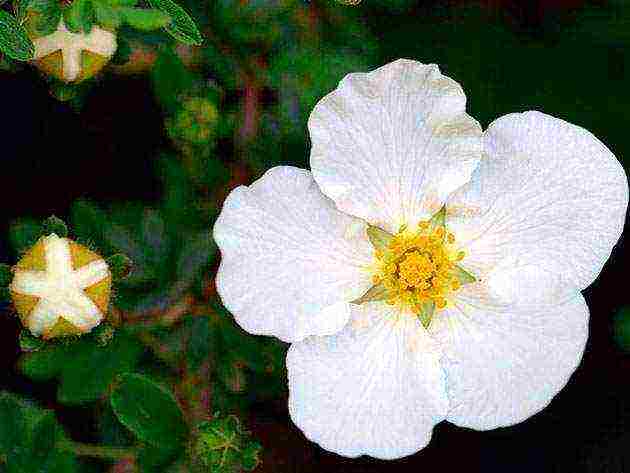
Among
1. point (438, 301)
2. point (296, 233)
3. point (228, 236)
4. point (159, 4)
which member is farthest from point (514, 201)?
point (159, 4)

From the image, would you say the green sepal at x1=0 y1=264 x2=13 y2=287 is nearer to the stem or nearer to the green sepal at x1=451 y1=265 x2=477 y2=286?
the stem

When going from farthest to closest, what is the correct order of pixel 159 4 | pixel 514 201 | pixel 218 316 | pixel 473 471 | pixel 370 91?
pixel 473 471, pixel 218 316, pixel 514 201, pixel 370 91, pixel 159 4

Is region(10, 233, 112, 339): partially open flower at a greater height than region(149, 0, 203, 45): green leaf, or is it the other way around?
region(149, 0, 203, 45): green leaf

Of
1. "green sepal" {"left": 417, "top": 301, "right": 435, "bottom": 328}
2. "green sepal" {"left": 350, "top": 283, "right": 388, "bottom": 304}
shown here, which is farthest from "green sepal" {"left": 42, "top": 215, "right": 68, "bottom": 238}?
"green sepal" {"left": 417, "top": 301, "right": 435, "bottom": 328}

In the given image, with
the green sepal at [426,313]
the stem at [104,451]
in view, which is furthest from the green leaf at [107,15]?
the stem at [104,451]

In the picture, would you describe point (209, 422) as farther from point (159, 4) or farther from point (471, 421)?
point (159, 4)

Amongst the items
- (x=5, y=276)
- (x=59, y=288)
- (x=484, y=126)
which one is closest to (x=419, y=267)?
(x=59, y=288)

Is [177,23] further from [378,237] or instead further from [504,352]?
[504,352]
